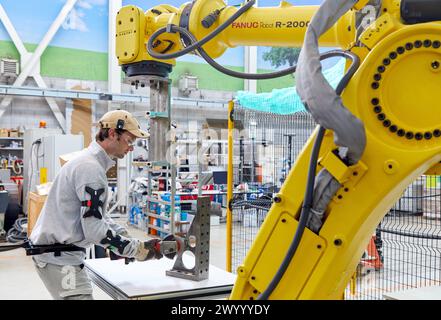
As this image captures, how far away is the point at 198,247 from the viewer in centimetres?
317

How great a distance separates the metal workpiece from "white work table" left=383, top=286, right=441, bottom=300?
1180 mm

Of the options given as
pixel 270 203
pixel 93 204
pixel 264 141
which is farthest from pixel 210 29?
pixel 264 141

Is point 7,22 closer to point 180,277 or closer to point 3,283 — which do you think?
point 3,283

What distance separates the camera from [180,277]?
3129mm

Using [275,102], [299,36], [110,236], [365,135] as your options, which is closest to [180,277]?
[110,236]

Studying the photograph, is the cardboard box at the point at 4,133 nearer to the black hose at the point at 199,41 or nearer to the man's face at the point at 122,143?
the man's face at the point at 122,143

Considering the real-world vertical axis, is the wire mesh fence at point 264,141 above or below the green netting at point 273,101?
below

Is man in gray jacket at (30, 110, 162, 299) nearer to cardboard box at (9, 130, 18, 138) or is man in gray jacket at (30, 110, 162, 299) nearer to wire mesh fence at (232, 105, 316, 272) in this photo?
wire mesh fence at (232, 105, 316, 272)

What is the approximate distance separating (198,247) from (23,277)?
14.5 ft

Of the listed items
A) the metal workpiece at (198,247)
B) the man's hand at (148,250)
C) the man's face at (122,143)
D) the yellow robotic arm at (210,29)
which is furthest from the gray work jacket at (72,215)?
the yellow robotic arm at (210,29)

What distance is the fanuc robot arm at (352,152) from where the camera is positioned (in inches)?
59.4

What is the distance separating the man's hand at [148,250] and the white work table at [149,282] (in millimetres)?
146

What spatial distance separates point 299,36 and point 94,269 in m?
2.07

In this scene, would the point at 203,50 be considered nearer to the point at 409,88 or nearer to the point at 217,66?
the point at 217,66
